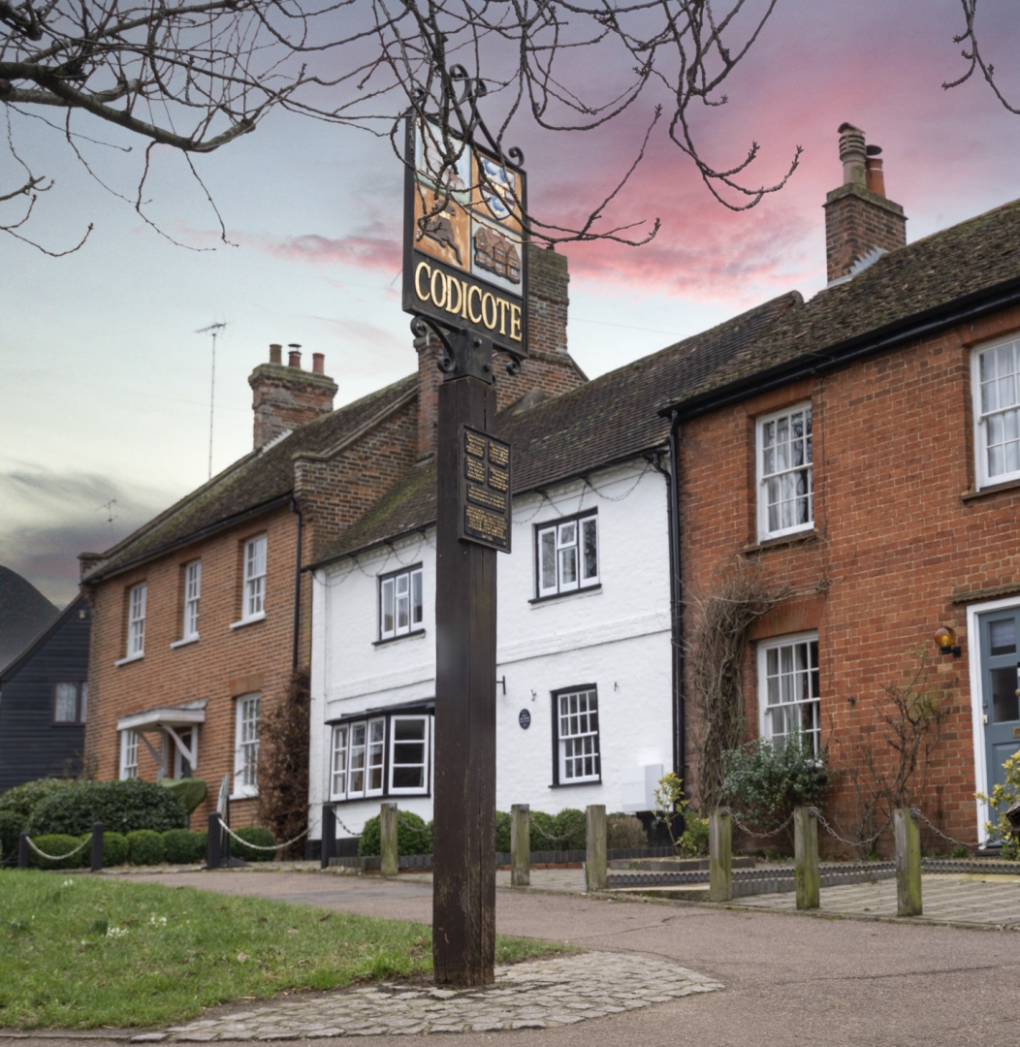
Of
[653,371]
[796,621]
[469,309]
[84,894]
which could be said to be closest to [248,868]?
[84,894]

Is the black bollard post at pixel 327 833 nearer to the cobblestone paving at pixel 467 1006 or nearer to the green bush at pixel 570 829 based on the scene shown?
the green bush at pixel 570 829

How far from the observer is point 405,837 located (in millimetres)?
18438

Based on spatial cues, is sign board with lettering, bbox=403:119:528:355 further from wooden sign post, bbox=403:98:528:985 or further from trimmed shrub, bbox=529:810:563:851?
trimmed shrub, bbox=529:810:563:851

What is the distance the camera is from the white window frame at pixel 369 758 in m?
23.6

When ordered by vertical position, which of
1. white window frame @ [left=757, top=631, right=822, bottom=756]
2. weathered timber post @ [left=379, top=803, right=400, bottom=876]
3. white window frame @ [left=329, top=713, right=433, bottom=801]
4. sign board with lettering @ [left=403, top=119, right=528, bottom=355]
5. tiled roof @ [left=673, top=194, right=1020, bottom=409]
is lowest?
weathered timber post @ [left=379, top=803, right=400, bottom=876]

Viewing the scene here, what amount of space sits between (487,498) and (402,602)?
1682 cm

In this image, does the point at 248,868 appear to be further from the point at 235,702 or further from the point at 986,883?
the point at 986,883

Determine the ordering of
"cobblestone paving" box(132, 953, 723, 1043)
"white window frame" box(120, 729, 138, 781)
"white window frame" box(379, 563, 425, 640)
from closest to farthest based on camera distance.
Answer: "cobblestone paving" box(132, 953, 723, 1043) < "white window frame" box(379, 563, 425, 640) < "white window frame" box(120, 729, 138, 781)

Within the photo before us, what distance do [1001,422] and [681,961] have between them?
8998 mm

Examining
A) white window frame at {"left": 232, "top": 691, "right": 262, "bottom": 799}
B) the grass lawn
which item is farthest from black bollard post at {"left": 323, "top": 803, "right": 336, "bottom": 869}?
white window frame at {"left": 232, "top": 691, "right": 262, "bottom": 799}

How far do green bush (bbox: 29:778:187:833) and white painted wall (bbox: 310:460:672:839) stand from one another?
9.48ft

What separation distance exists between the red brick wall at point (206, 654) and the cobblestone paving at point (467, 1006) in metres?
19.1

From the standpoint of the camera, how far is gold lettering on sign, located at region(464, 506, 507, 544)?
26.1 ft

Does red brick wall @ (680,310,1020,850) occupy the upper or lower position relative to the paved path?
upper
